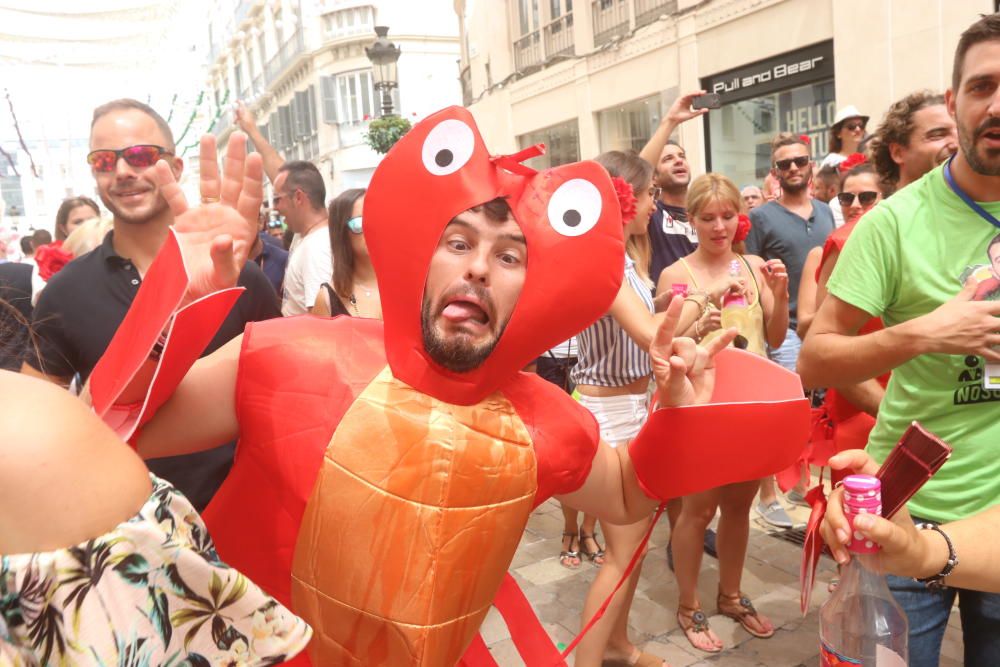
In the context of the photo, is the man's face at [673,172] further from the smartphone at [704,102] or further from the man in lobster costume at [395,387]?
the man in lobster costume at [395,387]

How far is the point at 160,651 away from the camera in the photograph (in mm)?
842

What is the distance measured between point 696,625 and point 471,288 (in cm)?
233

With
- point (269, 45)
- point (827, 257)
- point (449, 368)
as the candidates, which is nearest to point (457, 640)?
point (449, 368)

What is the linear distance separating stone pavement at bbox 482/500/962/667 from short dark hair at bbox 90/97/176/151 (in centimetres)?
235

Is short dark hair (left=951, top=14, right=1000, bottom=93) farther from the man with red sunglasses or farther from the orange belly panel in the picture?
the man with red sunglasses

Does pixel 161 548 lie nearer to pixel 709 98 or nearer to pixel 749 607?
pixel 749 607

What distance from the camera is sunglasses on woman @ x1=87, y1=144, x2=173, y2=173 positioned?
7.59ft

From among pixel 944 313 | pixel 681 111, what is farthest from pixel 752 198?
pixel 944 313

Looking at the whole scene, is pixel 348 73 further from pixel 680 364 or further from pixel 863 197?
pixel 680 364

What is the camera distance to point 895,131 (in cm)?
303

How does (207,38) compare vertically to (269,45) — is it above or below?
above

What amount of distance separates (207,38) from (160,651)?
2117 inches

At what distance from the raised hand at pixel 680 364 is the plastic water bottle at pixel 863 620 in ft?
1.58

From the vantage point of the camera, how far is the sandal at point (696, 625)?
310 cm
